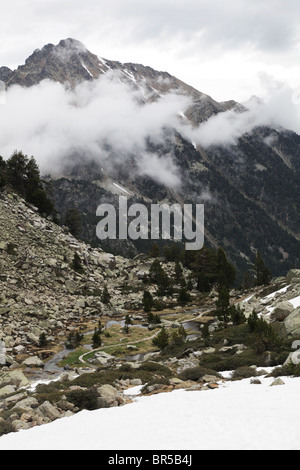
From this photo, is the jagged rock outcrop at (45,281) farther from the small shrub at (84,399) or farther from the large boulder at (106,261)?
the small shrub at (84,399)

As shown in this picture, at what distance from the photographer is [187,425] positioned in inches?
391

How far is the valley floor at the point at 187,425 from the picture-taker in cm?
855

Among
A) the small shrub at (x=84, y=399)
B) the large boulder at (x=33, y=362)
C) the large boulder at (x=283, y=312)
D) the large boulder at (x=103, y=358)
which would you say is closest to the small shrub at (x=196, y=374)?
the small shrub at (x=84, y=399)

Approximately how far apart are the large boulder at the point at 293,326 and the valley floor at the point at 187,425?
1057 cm

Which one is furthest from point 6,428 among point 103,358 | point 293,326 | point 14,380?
point 103,358

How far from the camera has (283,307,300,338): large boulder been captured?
23.5 meters

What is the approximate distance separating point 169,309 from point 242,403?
155 ft

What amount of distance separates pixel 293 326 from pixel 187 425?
16597mm

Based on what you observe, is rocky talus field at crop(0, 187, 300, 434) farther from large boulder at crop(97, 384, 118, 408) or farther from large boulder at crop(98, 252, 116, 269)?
large boulder at crop(98, 252, 116, 269)

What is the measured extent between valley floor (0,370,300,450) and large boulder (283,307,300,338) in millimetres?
10568

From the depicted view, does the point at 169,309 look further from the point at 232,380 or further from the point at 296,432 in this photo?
the point at 296,432

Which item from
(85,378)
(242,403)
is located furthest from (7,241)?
(242,403)

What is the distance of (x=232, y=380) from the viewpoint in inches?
640

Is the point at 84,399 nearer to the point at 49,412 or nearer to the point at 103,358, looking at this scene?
the point at 49,412
